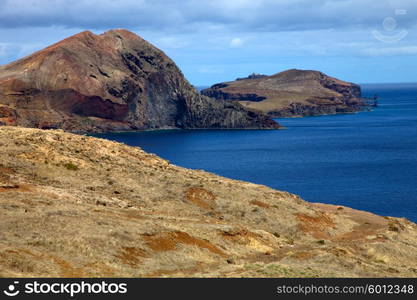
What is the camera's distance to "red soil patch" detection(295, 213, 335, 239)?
5618 centimetres

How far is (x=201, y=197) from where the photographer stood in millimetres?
58531

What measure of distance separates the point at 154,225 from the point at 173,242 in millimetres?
3057

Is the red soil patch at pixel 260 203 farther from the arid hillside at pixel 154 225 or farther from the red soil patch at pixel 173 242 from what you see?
the red soil patch at pixel 173 242

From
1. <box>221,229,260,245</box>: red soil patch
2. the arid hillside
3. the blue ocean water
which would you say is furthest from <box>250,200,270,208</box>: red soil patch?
the blue ocean water

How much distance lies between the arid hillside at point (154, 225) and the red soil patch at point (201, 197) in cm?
13

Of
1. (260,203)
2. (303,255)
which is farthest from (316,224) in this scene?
(303,255)

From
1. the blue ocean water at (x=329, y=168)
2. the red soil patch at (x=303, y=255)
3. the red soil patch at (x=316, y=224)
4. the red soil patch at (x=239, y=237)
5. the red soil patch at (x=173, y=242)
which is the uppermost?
the red soil patch at (x=173, y=242)

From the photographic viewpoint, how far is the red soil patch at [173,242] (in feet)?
130

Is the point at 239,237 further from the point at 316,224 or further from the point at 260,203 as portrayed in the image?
the point at 316,224

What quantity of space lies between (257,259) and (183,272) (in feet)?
24.4

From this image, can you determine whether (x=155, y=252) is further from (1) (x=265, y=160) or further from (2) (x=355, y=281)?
(1) (x=265, y=160)

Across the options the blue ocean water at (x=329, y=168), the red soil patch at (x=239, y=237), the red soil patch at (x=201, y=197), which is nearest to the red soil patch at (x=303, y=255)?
the red soil patch at (x=239, y=237)

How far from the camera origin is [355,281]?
29.1m

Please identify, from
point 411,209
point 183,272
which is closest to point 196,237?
point 183,272
